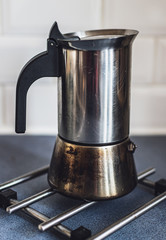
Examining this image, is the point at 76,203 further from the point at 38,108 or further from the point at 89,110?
the point at 38,108

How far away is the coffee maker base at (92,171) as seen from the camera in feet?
1.99

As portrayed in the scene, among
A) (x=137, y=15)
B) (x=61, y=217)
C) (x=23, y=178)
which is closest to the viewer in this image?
(x=61, y=217)

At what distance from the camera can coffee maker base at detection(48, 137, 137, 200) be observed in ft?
1.99

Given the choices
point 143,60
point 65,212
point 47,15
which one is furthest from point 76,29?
point 65,212

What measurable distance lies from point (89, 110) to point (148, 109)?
455 millimetres

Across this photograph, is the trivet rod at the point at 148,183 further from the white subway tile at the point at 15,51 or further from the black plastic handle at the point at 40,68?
the white subway tile at the point at 15,51

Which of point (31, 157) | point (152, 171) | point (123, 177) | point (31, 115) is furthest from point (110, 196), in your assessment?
point (31, 115)

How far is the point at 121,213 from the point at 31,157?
30cm

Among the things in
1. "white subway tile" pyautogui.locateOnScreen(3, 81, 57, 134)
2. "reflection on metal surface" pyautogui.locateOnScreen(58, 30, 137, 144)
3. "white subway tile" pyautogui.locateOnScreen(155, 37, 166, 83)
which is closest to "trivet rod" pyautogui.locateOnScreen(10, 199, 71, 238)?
"reflection on metal surface" pyautogui.locateOnScreen(58, 30, 137, 144)

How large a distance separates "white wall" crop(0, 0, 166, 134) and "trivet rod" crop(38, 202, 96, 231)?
1.40ft

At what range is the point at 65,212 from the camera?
592 millimetres

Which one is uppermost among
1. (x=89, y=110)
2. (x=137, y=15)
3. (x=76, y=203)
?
(x=137, y=15)

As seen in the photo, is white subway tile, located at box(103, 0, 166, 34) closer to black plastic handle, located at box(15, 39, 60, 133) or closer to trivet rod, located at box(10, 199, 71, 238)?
black plastic handle, located at box(15, 39, 60, 133)

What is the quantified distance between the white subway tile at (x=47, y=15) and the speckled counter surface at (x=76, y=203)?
287 millimetres
